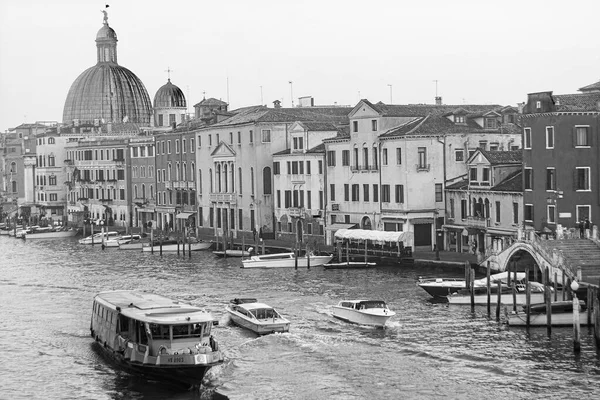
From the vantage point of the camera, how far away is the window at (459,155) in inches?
2815

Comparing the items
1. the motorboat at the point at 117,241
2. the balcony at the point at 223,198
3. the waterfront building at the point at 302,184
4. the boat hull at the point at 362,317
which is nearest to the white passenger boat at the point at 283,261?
the waterfront building at the point at 302,184

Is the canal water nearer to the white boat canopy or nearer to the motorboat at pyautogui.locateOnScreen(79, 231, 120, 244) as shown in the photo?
the white boat canopy

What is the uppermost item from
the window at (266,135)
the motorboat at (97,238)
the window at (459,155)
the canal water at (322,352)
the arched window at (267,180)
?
the window at (266,135)

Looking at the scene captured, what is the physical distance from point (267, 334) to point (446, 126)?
29022 mm

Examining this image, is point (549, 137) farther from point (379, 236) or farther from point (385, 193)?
point (385, 193)

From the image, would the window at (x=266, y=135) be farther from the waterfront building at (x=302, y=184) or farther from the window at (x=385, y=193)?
the window at (x=385, y=193)

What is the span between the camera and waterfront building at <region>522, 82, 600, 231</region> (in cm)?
5884

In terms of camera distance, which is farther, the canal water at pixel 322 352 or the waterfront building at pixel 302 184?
the waterfront building at pixel 302 184

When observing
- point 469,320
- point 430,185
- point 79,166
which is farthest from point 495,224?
point 79,166

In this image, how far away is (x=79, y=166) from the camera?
126m

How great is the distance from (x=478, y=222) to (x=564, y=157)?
346 inches

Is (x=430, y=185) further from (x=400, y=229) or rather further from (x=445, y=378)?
(x=445, y=378)

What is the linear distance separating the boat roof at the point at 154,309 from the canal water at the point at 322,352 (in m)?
2.00

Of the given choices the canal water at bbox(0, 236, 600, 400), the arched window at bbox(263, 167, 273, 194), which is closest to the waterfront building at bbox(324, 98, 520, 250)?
the canal water at bbox(0, 236, 600, 400)
